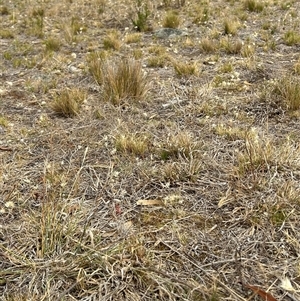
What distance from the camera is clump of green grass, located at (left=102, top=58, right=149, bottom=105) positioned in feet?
14.0

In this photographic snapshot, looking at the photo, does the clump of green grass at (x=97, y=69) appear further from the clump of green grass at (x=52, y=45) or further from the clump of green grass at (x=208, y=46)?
the clump of green grass at (x=208, y=46)

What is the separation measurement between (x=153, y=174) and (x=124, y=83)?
5.37 feet

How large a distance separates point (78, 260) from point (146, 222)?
553 mm

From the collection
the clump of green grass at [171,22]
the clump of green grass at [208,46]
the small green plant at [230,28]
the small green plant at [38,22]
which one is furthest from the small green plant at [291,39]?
the small green plant at [38,22]

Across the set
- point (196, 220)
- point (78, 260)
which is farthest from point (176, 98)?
point (78, 260)

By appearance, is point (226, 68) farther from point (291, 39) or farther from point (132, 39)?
point (132, 39)

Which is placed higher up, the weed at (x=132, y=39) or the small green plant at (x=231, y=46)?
the small green plant at (x=231, y=46)

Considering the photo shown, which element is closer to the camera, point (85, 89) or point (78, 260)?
point (78, 260)

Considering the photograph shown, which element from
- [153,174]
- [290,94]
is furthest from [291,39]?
[153,174]

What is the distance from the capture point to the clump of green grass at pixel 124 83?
4.27 metres

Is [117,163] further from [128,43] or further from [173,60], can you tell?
[128,43]

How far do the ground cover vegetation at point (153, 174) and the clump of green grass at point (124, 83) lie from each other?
16mm

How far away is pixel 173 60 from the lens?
547 cm

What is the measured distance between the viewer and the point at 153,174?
300 centimetres
